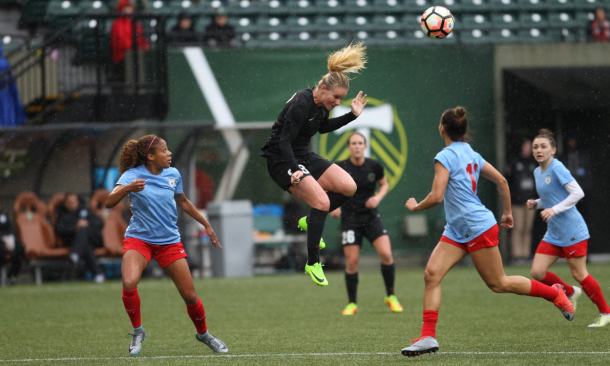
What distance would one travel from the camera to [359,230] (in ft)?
32.7

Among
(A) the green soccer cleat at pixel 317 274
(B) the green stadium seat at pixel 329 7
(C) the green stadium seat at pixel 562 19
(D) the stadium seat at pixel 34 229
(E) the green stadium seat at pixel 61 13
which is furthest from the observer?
(C) the green stadium seat at pixel 562 19

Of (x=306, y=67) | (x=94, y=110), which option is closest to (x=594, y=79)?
(x=306, y=67)

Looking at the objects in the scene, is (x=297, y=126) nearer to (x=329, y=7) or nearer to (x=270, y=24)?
(x=270, y=24)

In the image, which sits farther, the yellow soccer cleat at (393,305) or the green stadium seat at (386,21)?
the green stadium seat at (386,21)

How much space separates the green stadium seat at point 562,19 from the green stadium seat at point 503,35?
3.14ft

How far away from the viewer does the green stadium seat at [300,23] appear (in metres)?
17.7

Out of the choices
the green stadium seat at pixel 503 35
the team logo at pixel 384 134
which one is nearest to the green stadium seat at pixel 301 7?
the team logo at pixel 384 134

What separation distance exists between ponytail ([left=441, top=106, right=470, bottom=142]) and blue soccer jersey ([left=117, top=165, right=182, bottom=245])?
7.61ft

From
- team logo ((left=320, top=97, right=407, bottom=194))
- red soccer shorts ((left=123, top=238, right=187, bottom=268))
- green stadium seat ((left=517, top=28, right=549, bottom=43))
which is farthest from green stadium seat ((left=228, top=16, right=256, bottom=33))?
red soccer shorts ((left=123, top=238, right=187, bottom=268))

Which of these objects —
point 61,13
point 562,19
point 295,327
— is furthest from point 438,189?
point 562,19

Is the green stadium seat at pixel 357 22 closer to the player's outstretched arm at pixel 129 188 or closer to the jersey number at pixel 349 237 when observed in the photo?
the jersey number at pixel 349 237

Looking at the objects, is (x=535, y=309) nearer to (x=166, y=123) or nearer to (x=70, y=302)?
(x=70, y=302)

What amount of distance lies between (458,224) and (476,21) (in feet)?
41.7

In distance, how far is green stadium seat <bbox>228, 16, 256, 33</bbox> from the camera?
17562 mm
